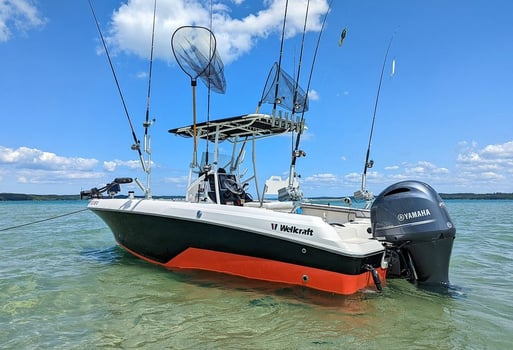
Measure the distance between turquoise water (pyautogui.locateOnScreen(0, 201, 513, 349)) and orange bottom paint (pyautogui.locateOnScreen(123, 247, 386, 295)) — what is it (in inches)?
4.3

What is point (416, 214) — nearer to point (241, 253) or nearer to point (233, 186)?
point (241, 253)

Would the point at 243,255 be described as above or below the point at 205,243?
below

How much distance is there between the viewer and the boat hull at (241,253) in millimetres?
4344

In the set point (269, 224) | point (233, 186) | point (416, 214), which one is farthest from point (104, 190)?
point (416, 214)

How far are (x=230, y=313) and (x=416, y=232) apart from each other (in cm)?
222

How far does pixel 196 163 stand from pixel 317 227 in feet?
10.7

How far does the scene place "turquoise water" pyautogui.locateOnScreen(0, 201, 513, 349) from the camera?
11.1ft

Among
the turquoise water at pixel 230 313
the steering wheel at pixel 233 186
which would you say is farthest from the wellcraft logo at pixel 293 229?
the steering wheel at pixel 233 186

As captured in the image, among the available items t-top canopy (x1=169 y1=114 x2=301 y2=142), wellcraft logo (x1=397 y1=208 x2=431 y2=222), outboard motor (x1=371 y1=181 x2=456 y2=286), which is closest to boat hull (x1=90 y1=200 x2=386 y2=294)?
outboard motor (x1=371 y1=181 x2=456 y2=286)

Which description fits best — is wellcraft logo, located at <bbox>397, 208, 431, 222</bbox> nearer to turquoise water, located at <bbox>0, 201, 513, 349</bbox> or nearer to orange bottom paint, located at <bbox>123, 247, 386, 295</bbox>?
orange bottom paint, located at <bbox>123, 247, 386, 295</bbox>

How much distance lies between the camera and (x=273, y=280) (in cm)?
486

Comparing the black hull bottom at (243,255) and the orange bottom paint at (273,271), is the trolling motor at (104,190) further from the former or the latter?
the orange bottom paint at (273,271)

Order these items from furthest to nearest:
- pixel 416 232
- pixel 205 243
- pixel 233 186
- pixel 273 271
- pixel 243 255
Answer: pixel 233 186 < pixel 205 243 < pixel 243 255 < pixel 273 271 < pixel 416 232

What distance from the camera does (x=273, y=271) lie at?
15.9 feet
